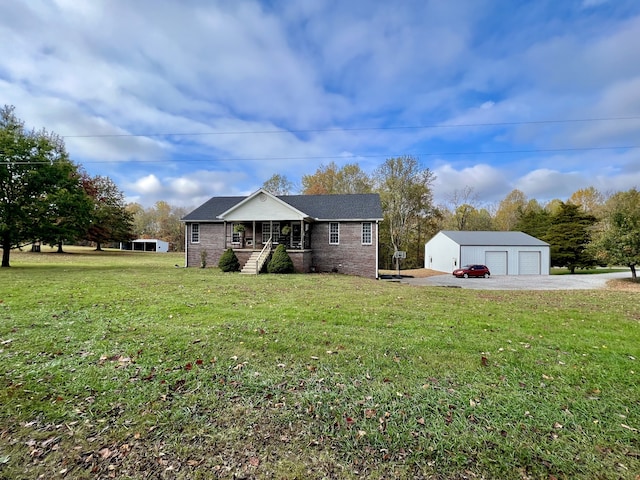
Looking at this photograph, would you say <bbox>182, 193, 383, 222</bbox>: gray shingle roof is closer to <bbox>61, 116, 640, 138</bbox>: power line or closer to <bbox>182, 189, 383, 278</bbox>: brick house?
<bbox>182, 189, 383, 278</bbox>: brick house

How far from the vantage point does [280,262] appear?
18.1 metres

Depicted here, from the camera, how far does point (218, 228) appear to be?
22328mm

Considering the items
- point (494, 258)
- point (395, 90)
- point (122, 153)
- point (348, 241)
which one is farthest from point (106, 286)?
point (494, 258)

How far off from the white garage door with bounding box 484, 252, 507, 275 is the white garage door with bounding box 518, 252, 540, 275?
156cm

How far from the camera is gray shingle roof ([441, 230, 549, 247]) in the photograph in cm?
2877

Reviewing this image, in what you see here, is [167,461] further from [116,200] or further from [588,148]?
[116,200]

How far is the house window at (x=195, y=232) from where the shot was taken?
22.7 meters

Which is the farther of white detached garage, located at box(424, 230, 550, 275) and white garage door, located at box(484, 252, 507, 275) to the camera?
white garage door, located at box(484, 252, 507, 275)

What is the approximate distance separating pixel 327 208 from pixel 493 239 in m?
18.4

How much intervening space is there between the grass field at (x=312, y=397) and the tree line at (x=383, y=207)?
16.4 meters

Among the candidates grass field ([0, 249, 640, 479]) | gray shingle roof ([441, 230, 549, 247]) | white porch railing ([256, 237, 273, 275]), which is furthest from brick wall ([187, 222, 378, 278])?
grass field ([0, 249, 640, 479])

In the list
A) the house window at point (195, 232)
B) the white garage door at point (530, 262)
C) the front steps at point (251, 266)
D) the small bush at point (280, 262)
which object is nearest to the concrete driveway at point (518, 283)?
the white garage door at point (530, 262)

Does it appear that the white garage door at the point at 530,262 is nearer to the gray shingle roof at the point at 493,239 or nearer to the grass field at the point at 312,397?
the gray shingle roof at the point at 493,239

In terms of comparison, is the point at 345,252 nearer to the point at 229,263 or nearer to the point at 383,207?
the point at 229,263
